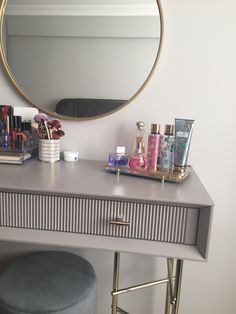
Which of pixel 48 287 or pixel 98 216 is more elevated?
pixel 98 216

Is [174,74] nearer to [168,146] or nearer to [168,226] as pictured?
[168,146]

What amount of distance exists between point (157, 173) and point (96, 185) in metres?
0.21

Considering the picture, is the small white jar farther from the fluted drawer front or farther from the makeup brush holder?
the fluted drawer front

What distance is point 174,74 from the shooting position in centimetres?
109

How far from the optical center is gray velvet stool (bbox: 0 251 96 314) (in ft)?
2.82

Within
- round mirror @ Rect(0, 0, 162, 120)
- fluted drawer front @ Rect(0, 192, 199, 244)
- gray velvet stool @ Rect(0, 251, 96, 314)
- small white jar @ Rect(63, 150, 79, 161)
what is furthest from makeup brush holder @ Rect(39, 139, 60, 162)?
gray velvet stool @ Rect(0, 251, 96, 314)

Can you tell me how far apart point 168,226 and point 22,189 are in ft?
1.37

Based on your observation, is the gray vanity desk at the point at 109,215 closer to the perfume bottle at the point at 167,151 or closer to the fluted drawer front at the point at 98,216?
the fluted drawer front at the point at 98,216

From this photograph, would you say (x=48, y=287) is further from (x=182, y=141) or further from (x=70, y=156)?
(x=182, y=141)

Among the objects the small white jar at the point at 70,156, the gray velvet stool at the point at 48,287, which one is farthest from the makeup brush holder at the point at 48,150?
the gray velvet stool at the point at 48,287

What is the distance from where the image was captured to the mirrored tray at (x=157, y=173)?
0.88 metres

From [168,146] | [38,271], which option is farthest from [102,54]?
[38,271]

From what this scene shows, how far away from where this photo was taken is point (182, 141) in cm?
96

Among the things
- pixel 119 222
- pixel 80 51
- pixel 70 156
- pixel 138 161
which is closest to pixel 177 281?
pixel 119 222
